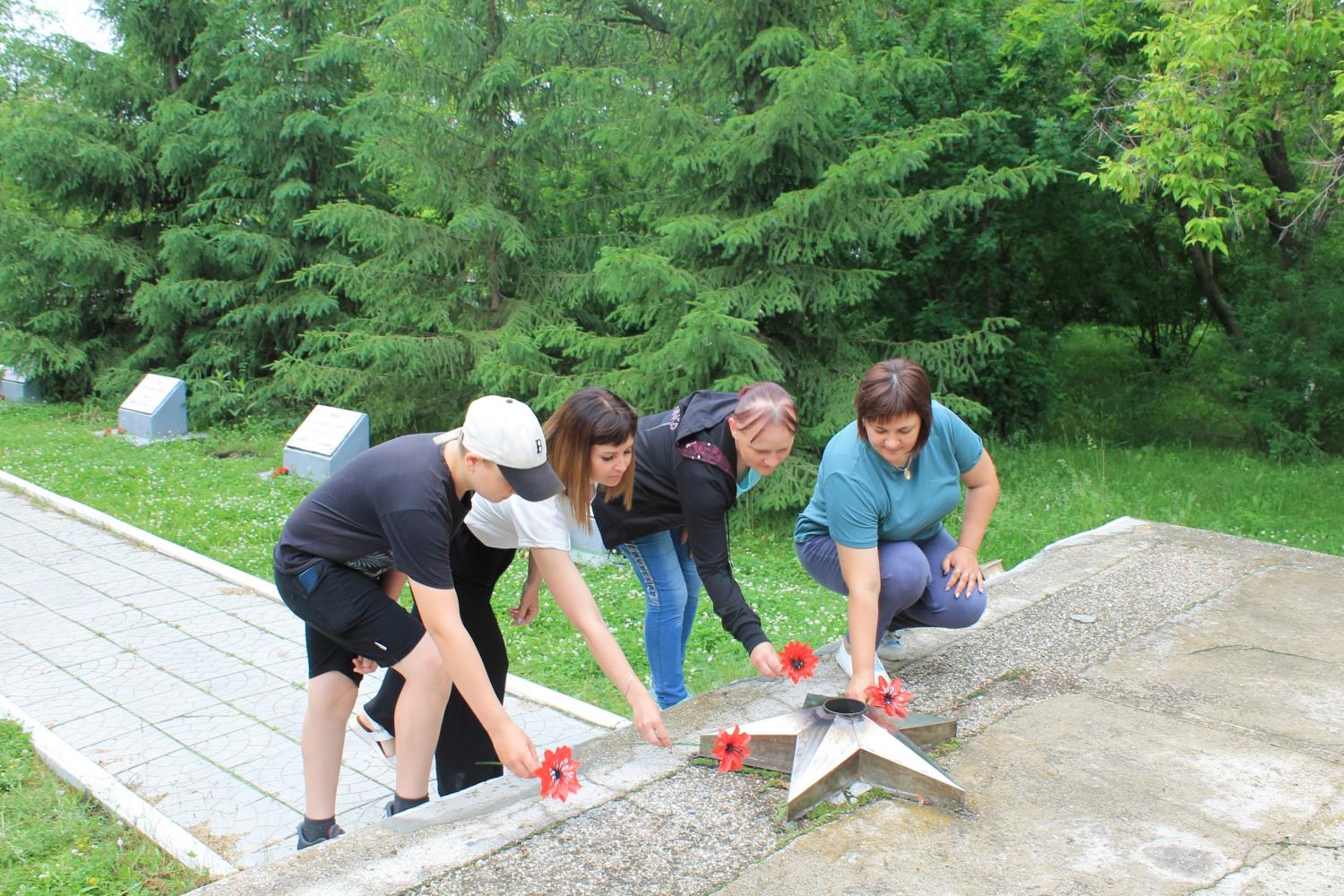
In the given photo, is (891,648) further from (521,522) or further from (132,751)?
(132,751)

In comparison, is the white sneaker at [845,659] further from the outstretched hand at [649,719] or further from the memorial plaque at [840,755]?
the outstretched hand at [649,719]

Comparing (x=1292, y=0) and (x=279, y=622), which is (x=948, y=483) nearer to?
(x=279, y=622)

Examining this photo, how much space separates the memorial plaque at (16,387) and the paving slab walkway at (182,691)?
9611 millimetres

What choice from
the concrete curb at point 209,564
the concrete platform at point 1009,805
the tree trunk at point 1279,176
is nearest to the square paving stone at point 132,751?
the concrete curb at point 209,564

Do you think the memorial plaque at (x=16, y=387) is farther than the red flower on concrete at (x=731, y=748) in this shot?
Yes

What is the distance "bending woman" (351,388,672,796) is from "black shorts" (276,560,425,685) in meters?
0.29

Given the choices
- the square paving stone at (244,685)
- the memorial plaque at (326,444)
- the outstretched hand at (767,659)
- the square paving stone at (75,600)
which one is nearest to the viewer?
the outstretched hand at (767,659)

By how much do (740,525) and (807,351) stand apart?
1465 mm

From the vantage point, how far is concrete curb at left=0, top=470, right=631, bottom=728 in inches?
175

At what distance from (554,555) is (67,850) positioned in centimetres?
192

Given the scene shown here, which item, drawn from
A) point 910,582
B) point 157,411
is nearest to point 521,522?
point 910,582

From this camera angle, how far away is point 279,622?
18.6ft

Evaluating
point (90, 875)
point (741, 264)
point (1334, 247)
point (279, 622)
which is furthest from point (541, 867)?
point (1334, 247)

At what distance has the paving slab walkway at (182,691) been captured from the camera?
373 centimetres
